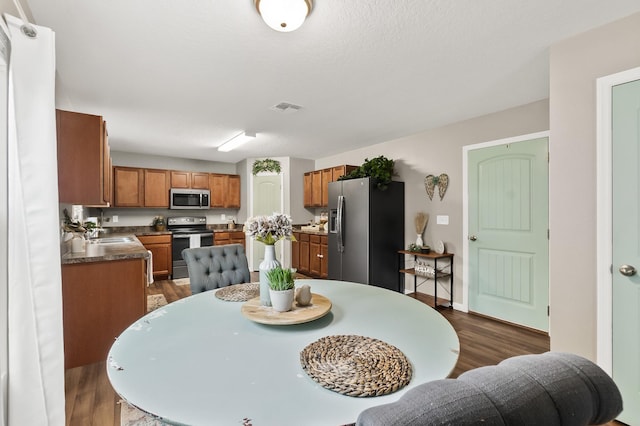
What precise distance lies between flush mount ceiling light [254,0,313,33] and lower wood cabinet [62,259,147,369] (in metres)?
2.20

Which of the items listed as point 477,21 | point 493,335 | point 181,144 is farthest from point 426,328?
point 181,144

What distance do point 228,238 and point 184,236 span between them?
2.76ft

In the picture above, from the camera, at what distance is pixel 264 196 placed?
6.03 meters

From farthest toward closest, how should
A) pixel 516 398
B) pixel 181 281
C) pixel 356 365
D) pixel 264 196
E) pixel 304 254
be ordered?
pixel 264 196
pixel 304 254
pixel 181 281
pixel 356 365
pixel 516 398

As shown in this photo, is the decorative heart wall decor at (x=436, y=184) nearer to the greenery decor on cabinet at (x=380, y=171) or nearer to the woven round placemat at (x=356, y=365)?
the greenery decor on cabinet at (x=380, y=171)

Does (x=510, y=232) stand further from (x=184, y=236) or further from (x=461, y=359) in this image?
(x=184, y=236)

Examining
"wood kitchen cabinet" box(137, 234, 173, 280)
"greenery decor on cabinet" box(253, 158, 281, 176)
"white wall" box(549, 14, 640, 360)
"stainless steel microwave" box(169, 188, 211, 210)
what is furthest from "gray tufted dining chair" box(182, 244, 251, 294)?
"stainless steel microwave" box(169, 188, 211, 210)

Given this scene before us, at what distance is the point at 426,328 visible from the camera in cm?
127

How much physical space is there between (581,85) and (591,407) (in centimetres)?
211

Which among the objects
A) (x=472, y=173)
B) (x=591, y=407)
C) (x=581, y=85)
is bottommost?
(x=591, y=407)

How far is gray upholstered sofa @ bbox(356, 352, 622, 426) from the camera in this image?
417 millimetres

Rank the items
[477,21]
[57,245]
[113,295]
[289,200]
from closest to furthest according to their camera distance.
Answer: [57,245] → [477,21] → [113,295] → [289,200]

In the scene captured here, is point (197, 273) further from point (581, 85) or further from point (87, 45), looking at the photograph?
point (581, 85)

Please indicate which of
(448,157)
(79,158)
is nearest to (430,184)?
(448,157)
